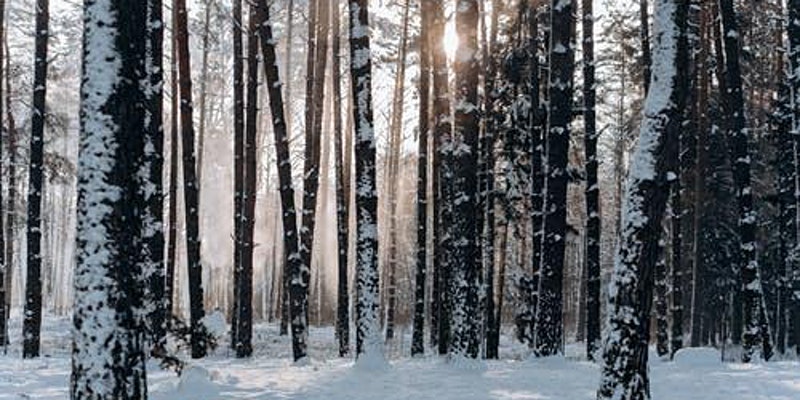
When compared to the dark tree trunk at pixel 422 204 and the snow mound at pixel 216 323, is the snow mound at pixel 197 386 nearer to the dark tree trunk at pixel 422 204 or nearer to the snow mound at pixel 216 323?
the snow mound at pixel 216 323

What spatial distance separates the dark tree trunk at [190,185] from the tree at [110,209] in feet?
27.2

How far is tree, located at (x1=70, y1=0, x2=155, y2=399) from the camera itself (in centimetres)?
682

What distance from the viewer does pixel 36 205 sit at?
52.4ft

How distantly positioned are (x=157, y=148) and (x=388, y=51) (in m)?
20.6

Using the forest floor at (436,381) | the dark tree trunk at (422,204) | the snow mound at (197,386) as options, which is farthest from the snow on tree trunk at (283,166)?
the snow mound at (197,386)

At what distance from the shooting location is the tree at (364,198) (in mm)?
12008

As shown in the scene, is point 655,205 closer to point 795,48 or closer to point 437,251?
point 795,48

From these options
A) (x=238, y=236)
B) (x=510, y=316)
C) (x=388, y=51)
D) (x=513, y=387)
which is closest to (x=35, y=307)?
(x=238, y=236)

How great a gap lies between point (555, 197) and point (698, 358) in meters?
3.52

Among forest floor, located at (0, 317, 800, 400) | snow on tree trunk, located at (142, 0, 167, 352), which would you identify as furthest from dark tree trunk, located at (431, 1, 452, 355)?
snow on tree trunk, located at (142, 0, 167, 352)

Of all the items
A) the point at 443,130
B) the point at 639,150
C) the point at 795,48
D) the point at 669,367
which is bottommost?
the point at 669,367

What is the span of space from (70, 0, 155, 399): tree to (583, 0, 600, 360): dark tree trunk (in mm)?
9833

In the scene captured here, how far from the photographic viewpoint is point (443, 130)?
1316cm

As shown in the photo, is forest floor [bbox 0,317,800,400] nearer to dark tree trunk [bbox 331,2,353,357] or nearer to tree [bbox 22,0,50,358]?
tree [bbox 22,0,50,358]
